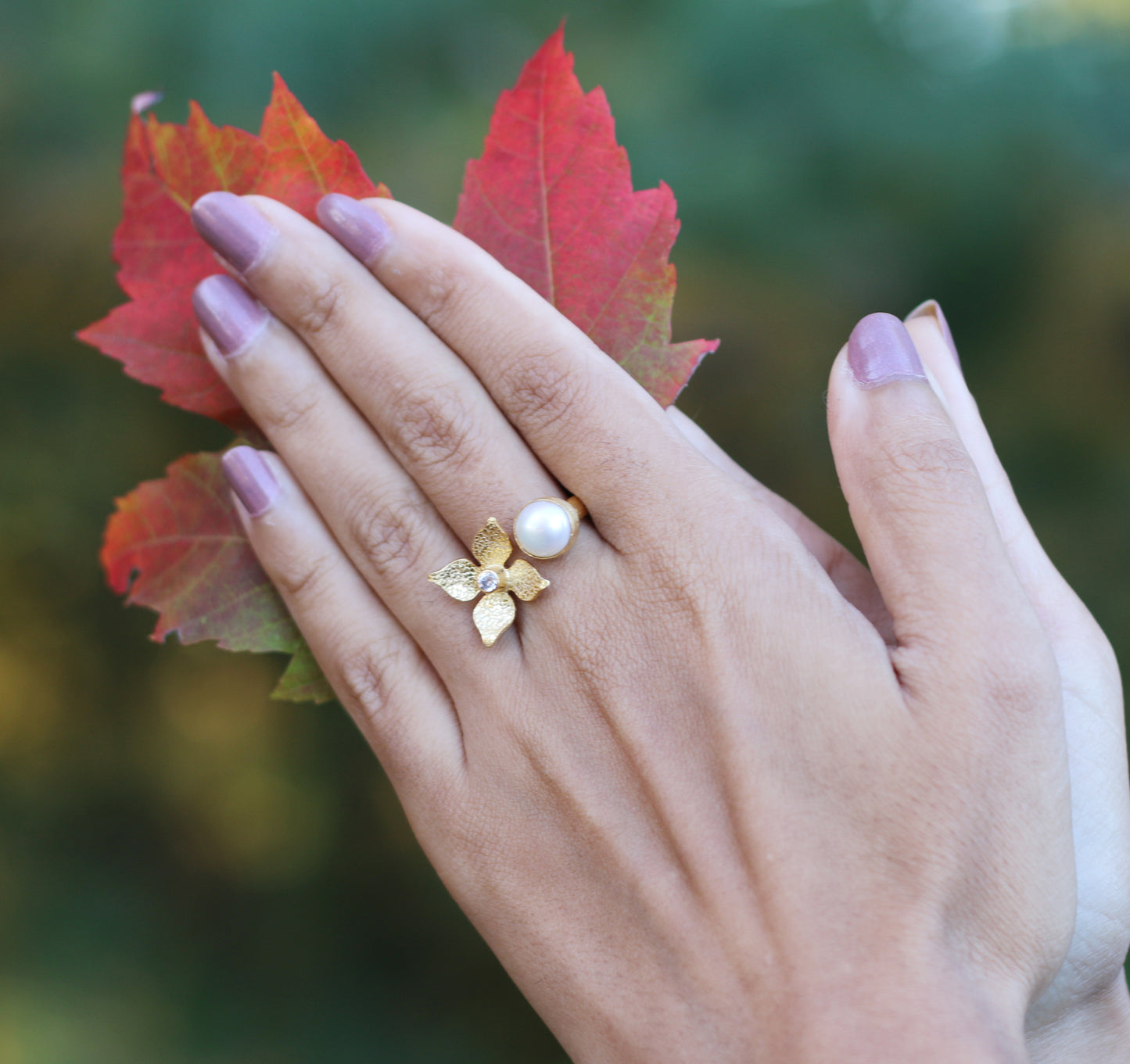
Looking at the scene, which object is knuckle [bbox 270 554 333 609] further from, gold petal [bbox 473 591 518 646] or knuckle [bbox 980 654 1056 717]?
knuckle [bbox 980 654 1056 717]

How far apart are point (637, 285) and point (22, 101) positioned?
3.48 ft

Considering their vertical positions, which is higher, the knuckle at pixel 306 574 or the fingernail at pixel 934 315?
the knuckle at pixel 306 574

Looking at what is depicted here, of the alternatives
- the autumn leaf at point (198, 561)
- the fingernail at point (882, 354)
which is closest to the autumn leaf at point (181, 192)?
the autumn leaf at point (198, 561)

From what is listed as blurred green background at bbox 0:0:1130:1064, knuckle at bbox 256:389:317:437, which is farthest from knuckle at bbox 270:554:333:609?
blurred green background at bbox 0:0:1130:1064

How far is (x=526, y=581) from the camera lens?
2.41 feet

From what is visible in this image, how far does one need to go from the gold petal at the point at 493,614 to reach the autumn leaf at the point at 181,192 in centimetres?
41

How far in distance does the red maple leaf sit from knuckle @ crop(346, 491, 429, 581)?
0.19m

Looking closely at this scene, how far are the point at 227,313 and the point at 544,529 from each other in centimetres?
39

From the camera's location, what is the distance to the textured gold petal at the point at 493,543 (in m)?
0.75

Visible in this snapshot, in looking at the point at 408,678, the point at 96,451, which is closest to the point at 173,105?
the point at 96,451

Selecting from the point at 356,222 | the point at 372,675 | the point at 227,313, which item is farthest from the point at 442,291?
the point at 372,675

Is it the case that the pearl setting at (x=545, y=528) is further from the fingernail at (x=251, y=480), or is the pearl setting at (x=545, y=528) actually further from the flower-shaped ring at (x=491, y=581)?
the fingernail at (x=251, y=480)

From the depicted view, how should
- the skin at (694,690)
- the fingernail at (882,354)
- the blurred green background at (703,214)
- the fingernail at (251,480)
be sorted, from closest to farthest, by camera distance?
the skin at (694,690)
the fingernail at (882,354)
the fingernail at (251,480)
the blurred green background at (703,214)

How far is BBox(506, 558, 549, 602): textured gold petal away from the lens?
731mm
